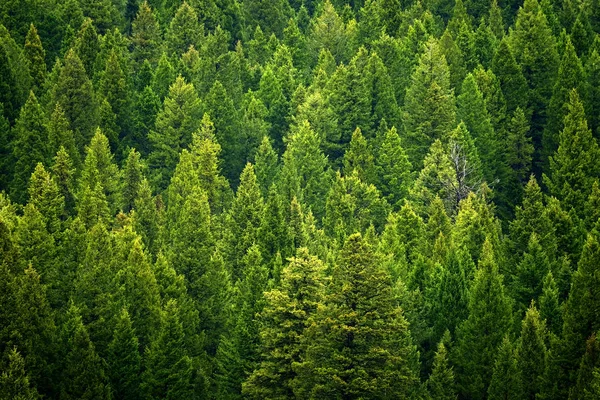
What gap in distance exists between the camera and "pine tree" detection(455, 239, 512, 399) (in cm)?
6481

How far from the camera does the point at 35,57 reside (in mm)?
109438

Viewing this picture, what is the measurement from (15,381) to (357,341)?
732 inches

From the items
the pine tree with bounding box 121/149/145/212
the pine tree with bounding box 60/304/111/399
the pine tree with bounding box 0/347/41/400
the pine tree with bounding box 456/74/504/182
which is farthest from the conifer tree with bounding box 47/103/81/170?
the pine tree with bounding box 456/74/504/182

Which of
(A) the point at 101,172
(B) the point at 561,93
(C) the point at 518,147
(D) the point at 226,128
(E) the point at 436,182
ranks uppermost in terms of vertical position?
(B) the point at 561,93

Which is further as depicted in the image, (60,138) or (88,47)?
(88,47)

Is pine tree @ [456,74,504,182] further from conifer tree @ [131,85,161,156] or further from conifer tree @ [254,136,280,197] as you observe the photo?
conifer tree @ [131,85,161,156]

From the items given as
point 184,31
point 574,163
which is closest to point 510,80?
point 574,163

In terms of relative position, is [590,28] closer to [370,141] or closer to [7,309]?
[370,141]

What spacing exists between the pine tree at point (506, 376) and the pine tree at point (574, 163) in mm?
23906

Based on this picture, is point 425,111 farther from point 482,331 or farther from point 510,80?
point 482,331

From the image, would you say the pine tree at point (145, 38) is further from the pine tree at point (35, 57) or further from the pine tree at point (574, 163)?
the pine tree at point (574, 163)

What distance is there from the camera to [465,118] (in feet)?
324

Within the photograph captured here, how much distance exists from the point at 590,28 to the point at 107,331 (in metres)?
66.7

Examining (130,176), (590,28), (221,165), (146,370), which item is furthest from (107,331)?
(590,28)
